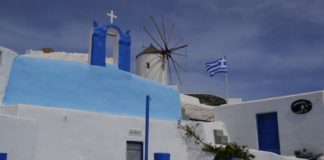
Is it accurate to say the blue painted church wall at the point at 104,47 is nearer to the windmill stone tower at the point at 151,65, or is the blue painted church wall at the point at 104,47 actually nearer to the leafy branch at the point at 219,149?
the leafy branch at the point at 219,149

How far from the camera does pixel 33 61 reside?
15.5m

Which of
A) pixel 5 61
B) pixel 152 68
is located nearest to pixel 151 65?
pixel 152 68

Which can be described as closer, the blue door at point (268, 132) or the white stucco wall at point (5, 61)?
the white stucco wall at point (5, 61)

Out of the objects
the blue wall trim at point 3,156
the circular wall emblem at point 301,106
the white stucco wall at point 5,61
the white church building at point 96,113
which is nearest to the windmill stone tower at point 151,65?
the white church building at point 96,113

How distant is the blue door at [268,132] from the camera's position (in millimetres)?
22384

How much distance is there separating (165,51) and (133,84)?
62.6ft

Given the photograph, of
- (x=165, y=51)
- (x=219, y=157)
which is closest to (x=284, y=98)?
(x=219, y=157)

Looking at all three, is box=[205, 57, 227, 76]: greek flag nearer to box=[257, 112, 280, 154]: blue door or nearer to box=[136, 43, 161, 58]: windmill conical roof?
box=[257, 112, 280, 154]: blue door

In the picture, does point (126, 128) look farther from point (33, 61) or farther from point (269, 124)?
point (269, 124)

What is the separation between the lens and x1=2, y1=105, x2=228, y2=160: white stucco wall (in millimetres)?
14023

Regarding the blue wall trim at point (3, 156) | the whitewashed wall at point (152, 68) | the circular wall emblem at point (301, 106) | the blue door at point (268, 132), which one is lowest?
the blue wall trim at point (3, 156)

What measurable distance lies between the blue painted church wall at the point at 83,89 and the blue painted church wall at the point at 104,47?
1.29ft

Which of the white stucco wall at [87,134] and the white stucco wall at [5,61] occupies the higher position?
the white stucco wall at [5,61]

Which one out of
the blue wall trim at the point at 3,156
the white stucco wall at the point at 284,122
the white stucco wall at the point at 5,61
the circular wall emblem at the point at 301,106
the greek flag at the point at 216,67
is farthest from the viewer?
the greek flag at the point at 216,67
